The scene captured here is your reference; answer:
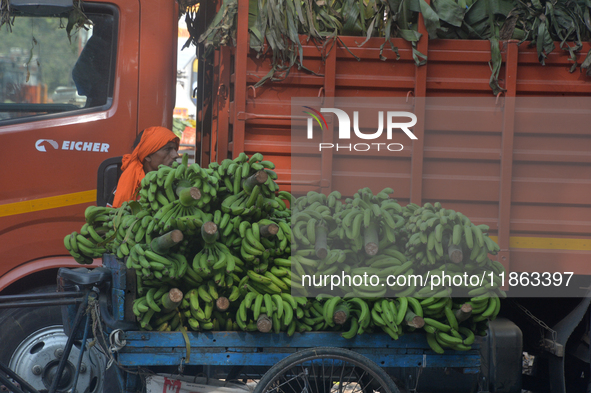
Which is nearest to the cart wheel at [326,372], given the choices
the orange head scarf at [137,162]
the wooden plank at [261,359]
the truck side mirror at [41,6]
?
the wooden plank at [261,359]

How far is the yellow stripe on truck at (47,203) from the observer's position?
3893 millimetres

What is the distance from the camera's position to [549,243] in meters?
3.76

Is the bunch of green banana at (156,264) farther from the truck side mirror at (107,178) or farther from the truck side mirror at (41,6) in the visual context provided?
the truck side mirror at (41,6)

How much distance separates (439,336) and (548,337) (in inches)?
48.1

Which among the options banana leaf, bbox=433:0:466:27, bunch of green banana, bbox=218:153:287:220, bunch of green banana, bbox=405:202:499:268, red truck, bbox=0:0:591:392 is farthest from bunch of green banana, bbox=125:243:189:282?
banana leaf, bbox=433:0:466:27

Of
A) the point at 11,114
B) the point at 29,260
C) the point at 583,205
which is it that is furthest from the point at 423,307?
the point at 11,114

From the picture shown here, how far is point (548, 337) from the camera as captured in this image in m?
3.64

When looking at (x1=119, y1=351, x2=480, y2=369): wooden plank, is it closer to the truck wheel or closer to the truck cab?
the truck wheel

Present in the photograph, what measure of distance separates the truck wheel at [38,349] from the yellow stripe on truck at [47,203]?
75 centimetres

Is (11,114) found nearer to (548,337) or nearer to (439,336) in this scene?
(439,336)

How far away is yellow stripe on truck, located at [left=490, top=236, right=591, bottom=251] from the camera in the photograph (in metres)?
3.75

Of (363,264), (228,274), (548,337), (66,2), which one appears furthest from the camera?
(66,2)

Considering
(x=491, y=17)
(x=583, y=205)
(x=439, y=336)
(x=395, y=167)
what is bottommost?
(x=439, y=336)

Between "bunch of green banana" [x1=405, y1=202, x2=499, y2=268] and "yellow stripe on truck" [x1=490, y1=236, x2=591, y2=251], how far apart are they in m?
0.88
